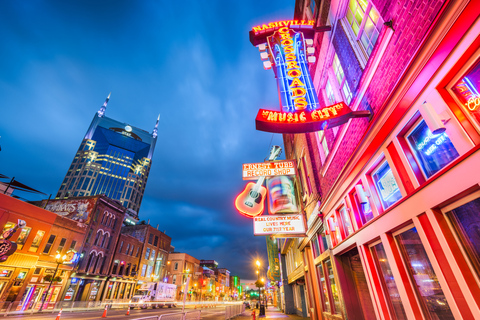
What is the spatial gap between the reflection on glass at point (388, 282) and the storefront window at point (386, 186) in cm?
132

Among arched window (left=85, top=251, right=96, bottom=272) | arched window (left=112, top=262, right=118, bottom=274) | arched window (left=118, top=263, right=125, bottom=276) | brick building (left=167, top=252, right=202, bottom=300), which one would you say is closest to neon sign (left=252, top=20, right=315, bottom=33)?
arched window (left=85, top=251, right=96, bottom=272)

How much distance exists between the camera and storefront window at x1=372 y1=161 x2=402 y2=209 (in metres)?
4.92

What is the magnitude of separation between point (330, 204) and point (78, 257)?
36.1m

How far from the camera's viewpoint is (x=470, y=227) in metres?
3.05

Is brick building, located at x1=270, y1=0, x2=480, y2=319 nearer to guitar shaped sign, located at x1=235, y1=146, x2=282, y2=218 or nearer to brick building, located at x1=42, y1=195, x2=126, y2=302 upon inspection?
guitar shaped sign, located at x1=235, y1=146, x2=282, y2=218

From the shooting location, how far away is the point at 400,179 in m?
4.39

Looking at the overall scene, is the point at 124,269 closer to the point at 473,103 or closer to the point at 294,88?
the point at 294,88

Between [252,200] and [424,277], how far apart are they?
390 inches

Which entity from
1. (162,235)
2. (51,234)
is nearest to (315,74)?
(51,234)

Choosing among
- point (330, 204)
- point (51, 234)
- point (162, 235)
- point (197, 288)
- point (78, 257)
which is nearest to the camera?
point (330, 204)

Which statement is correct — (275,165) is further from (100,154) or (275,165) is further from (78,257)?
(100,154)

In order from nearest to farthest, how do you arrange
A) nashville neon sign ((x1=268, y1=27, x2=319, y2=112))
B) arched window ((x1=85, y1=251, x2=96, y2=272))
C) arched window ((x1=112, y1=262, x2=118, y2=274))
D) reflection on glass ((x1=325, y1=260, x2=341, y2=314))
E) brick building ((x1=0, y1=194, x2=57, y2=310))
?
1. nashville neon sign ((x1=268, y1=27, x2=319, y2=112))
2. reflection on glass ((x1=325, y1=260, x2=341, y2=314))
3. brick building ((x1=0, y1=194, x2=57, y2=310))
4. arched window ((x1=85, y1=251, x2=96, y2=272))
5. arched window ((x1=112, y1=262, x2=118, y2=274))

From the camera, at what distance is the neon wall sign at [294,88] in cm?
546

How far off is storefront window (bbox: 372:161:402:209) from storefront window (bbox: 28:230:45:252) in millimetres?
33888
